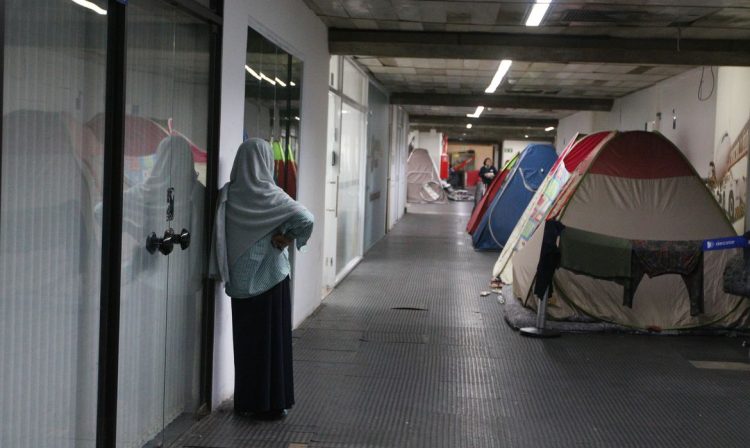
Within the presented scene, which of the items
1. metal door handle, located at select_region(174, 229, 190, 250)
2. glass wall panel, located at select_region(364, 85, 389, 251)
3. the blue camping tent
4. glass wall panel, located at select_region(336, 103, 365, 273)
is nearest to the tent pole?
glass wall panel, located at select_region(336, 103, 365, 273)

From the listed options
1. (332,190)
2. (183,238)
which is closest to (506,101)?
(332,190)

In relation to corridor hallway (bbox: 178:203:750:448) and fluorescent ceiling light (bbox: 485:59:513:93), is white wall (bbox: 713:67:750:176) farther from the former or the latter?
fluorescent ceiling light (bbox: 485:59:513:93)

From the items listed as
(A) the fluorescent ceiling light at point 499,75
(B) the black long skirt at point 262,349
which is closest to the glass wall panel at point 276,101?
(B) the black long skirt at point 262,349

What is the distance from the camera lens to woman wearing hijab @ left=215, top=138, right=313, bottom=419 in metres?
4.05

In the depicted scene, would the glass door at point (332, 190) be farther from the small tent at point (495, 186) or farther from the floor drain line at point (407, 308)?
the small tent at point (495, 186)

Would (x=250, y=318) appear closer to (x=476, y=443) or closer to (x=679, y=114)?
(x=476, y=443)

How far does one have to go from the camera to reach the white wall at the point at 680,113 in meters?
8.81

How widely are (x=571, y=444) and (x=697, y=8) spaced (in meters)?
3.55

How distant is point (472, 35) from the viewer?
7508mm

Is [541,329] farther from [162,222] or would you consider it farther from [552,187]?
[162,222]

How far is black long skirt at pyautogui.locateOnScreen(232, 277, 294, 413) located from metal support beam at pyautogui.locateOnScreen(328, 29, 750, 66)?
3866 millimetres

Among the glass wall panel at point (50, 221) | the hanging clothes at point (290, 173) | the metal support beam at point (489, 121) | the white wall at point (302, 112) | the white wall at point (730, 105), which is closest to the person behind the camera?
the glass wall panel at point (50, 221)

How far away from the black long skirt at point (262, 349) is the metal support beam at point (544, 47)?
3866mm

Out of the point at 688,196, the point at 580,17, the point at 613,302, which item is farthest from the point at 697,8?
the point at 613,302
